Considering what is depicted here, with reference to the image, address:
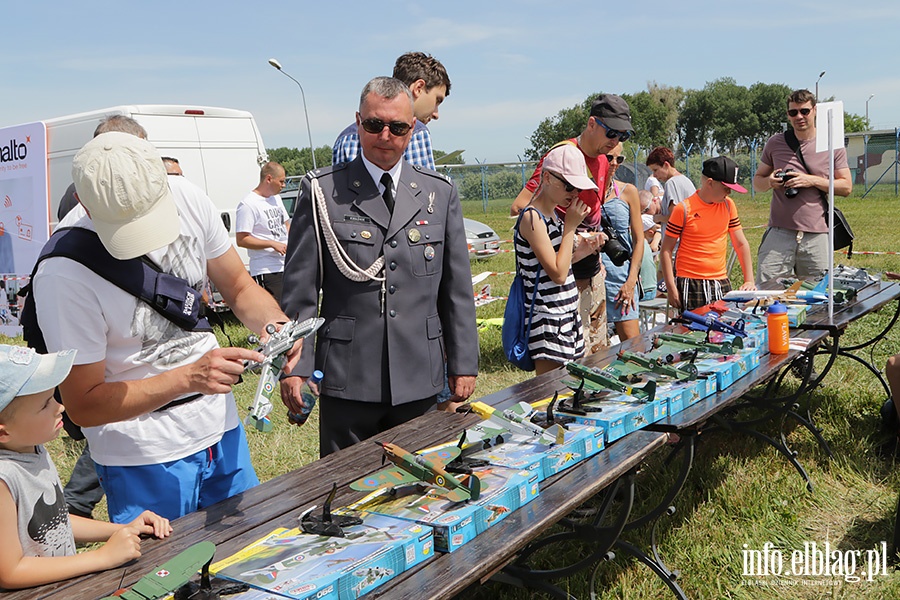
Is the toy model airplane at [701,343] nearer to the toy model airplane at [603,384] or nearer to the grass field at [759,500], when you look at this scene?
the toy model airplane at [603,384]

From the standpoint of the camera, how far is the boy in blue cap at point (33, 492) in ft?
5.41

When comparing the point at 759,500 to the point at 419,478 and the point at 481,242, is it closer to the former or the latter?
the point at 419,478

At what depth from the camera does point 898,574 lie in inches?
127

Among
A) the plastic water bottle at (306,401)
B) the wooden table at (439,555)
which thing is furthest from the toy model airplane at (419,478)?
the plastic water bottle at (306,401)

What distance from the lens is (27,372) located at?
1.70m

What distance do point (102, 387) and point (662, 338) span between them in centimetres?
247

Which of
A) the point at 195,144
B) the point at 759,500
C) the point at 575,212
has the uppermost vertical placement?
the point at 195,144

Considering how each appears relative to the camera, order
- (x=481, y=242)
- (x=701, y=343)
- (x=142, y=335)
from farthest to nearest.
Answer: (x=481, y=242)
(x=701, y=343)
(x=142, y=335)

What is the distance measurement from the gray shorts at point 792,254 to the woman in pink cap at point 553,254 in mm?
2826

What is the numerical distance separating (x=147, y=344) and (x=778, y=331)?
2.80 meters

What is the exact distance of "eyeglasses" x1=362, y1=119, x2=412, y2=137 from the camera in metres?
2.78

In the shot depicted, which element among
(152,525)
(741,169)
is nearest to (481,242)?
(152,525)

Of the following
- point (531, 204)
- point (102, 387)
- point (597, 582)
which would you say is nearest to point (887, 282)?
point (531, 204)

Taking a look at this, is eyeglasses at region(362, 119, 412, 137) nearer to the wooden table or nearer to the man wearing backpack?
the man wearing backpack
